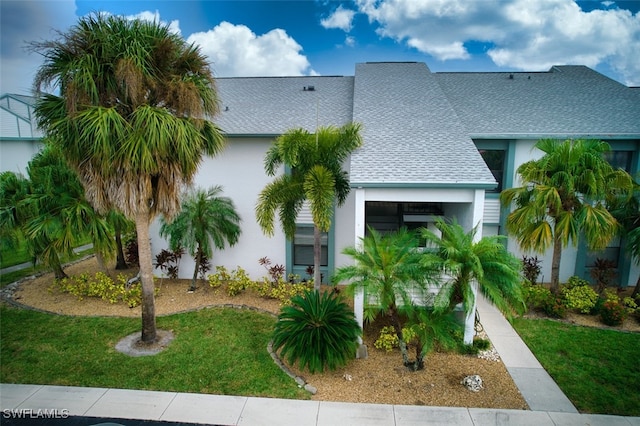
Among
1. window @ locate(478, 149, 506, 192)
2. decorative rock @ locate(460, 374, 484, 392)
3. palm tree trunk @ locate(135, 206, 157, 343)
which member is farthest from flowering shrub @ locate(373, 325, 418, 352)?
window @ locate(478, 149, 506, 192)

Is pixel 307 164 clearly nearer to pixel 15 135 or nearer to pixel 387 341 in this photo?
pixel 387 341

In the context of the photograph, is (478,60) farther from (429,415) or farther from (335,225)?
(429,415)

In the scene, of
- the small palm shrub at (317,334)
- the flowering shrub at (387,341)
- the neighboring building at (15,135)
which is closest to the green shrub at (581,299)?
the flowering shrub at (387,341)

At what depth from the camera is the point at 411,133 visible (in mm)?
10797

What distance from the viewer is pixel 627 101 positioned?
13641mm

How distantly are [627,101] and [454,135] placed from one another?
831cm

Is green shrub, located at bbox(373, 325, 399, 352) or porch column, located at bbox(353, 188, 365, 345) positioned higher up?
porch column, located at bbox(353, 188, 365, 345)

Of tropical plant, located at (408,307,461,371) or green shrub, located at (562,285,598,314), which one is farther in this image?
green shrub, located at (562,285,598,314)

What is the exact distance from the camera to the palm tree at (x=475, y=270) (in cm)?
699

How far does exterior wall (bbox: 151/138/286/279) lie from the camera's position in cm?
1271

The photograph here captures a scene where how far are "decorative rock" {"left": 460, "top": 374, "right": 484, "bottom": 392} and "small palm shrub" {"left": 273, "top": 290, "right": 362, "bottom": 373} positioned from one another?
2319 mm

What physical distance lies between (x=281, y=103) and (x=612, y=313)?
40.9ft

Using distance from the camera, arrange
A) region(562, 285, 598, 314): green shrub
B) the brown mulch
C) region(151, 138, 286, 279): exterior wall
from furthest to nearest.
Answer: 1. region(151, 138, 286, 279): exterior wall
2. region(562, 285, 598, 314): green shrub
3. the brown mulch

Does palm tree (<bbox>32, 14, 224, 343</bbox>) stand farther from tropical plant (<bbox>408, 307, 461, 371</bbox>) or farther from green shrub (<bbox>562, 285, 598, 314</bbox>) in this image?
green shrub (<bbox>562, 285, 598, 314</bbox>)
